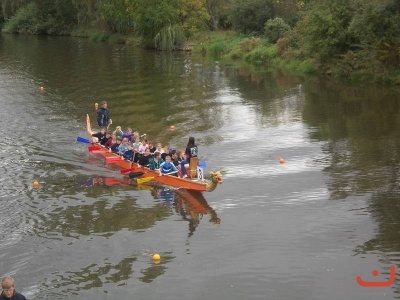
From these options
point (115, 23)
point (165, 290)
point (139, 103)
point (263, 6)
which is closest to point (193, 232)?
point (165, 290)

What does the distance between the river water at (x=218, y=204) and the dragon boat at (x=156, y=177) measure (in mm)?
442

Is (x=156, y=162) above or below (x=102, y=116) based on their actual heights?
below

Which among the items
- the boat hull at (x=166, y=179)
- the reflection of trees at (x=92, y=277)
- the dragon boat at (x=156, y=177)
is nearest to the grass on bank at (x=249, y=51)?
the dragon boat at (x=156, y=177)

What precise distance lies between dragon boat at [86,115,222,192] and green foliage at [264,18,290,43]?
112 ft

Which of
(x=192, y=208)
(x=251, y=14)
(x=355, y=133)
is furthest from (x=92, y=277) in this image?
(x=251, y=14)

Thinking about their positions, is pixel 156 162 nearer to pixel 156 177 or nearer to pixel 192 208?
pixel 156 177

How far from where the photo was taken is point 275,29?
190 ft

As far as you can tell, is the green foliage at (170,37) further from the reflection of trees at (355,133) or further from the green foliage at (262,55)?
the reflection of trees at (355,133)

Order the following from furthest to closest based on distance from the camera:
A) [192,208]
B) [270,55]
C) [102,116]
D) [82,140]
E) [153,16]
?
[153,16] < [270,55] < [102,116] < [82,140] < [192,208]

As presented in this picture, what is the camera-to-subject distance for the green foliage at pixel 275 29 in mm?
57375

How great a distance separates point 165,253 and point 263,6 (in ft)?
162

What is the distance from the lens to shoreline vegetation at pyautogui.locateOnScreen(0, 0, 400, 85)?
137 ft

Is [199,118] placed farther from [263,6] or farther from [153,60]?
[263,6]

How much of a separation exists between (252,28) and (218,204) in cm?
4644
